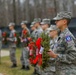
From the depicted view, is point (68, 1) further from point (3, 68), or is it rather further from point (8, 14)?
point (3, 68)

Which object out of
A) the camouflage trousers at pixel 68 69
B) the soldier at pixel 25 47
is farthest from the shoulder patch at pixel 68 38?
the soldier at pixel 25 47

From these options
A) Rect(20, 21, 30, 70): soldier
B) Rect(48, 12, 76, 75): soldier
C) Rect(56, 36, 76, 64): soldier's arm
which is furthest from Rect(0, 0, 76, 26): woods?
Rect(56, 36, 76, 64): soldier's arm

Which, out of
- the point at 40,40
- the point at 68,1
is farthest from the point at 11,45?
the point at 68,1

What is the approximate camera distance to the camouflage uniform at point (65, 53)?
171 inches

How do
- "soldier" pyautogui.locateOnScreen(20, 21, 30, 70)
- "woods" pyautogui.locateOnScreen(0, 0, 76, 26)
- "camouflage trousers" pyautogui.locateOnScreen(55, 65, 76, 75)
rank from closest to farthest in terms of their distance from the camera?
"camouflage trousers" pyautogui.locateOnScreen(55, 65, 76, 75) → "soldier" pyautogui.locateOnScreen(20, 21, 30, 70) → "woods" pyautogui.locateOnScreen(0, 0, 76, 26)

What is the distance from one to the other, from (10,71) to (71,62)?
21.6 feet

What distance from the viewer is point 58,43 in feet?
14.8

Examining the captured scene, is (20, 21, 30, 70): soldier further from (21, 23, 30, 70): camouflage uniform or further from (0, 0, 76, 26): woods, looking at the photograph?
(0, 0, 76, 26): woods

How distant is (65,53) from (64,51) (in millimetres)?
38

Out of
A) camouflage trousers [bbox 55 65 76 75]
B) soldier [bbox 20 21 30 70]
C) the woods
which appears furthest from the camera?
the woods

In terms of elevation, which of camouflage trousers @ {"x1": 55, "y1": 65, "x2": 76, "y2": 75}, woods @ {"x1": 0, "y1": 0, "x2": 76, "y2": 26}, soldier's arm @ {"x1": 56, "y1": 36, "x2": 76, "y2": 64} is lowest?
camouflage trousers @ {"x1": 55, "y1": 65, "x2": 76, "y2": 75}

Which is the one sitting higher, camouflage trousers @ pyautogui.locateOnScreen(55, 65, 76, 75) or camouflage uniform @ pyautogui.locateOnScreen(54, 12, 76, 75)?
camouflage uniform @ pyautogui.locateOnScreen(54, 12, 76, 75)

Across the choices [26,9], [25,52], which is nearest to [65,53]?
[25,52]

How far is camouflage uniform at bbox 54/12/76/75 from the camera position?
4.34 meters
